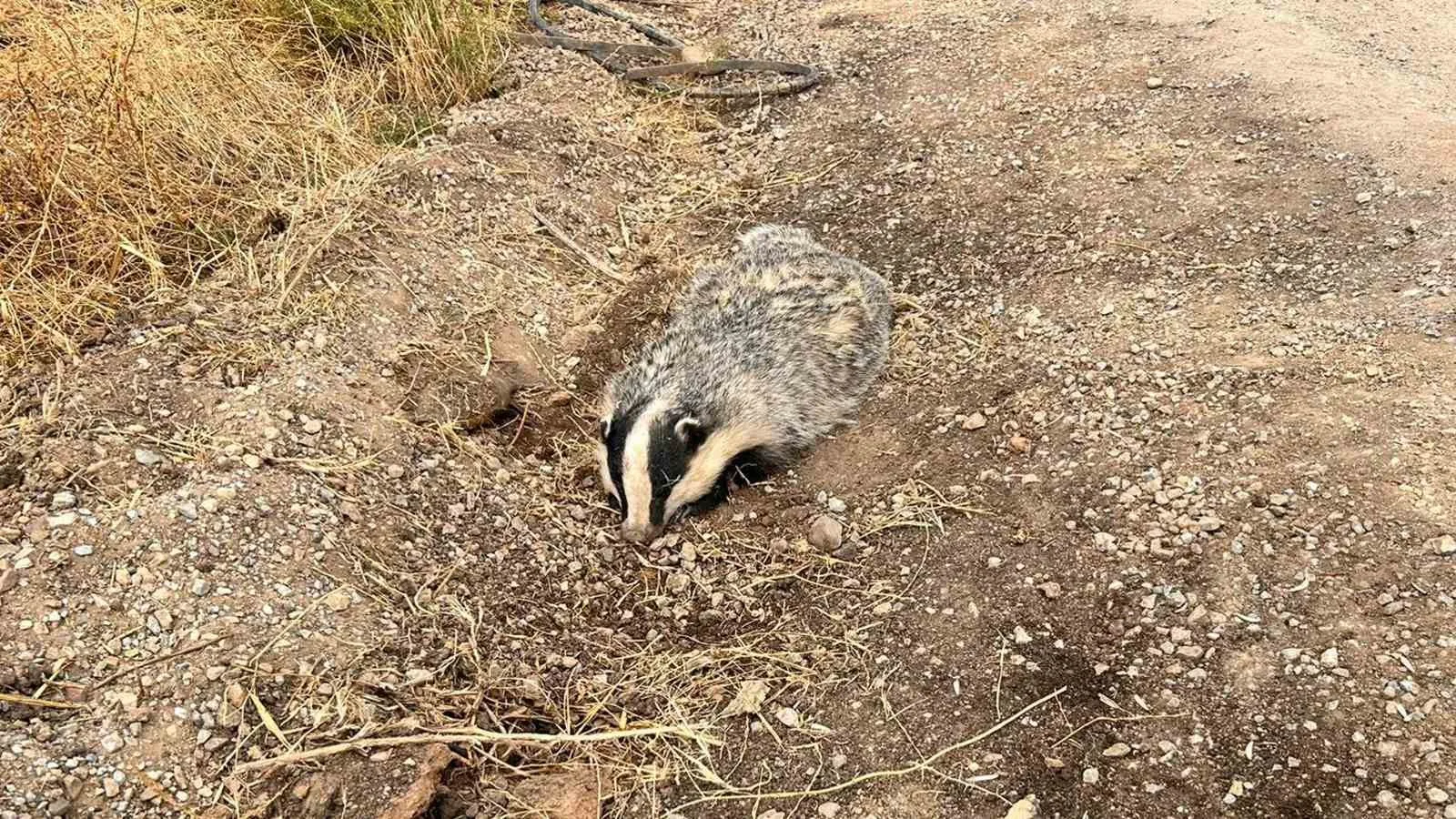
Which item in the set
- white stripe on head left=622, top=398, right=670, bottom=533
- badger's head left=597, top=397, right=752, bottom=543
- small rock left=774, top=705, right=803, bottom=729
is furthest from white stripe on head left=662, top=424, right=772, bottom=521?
small rock left=774, top=705, right=803, bottom=729

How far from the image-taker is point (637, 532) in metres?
3.96

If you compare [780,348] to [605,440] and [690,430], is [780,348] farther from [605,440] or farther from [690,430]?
[605,440]

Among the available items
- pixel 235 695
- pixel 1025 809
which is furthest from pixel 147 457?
pixel 1025 809

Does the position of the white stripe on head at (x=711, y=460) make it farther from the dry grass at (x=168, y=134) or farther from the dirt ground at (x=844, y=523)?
the dry grass at (x=168, y=134)

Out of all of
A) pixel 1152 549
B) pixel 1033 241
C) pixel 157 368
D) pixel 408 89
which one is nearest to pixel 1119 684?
pixel 1152 549

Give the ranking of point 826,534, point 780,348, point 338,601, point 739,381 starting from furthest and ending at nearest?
1. point 780,348
2. point 739,381
3. point 826,534
4. point 338,601

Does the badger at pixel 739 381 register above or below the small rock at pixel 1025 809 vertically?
above

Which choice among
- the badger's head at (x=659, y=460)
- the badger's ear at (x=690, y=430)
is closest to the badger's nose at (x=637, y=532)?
the badger's head at (x=659, y=460)

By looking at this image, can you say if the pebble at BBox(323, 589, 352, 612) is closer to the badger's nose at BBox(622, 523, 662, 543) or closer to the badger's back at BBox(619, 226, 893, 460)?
the badger's nose at BBox(622, 523, 662, 543)

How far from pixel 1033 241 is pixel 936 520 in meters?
2.14

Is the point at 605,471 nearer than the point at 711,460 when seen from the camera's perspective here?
Yes

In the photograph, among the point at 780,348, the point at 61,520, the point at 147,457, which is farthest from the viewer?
the point at 780,348

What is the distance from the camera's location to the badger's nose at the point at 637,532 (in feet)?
13.0

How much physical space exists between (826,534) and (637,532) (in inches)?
32.5
